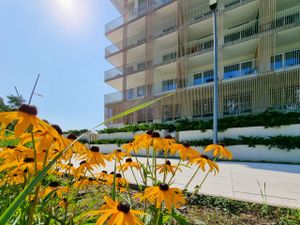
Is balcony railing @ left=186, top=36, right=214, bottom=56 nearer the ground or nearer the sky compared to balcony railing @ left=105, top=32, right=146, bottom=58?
nearer the ground

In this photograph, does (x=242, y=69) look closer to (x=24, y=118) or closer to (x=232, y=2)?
(x=232, y=2)

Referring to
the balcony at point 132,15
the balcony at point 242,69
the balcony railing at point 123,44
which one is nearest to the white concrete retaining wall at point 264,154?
the balcony at point 242,69

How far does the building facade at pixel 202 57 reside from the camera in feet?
55.1

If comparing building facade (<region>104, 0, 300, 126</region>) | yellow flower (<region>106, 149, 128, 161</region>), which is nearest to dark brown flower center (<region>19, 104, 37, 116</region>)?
yellow flower (<region>106, 149, 128, 161</region>)

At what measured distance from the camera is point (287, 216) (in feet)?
8.47

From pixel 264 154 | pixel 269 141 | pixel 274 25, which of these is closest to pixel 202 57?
pixel 274 25

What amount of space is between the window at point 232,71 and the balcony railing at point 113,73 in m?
12.6

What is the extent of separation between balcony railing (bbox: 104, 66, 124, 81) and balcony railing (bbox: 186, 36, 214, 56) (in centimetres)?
903

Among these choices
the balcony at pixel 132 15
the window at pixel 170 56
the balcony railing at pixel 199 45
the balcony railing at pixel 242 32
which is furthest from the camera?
the balcony at pixel 132 15

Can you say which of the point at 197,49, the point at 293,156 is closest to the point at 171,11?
the point at 197,49

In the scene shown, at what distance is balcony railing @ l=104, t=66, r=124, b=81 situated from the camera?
28.6 meters

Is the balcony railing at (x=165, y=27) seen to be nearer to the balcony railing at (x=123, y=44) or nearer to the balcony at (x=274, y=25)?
the balcony railing at (x=123, y=44)

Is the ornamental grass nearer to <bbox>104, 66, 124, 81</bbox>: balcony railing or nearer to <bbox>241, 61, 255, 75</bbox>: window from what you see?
<bbox>241, 61, 255, 75</bbox>: window

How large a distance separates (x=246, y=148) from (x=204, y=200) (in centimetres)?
1015
